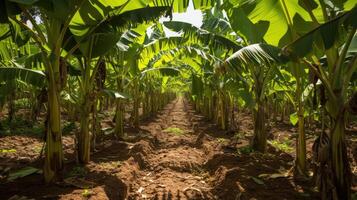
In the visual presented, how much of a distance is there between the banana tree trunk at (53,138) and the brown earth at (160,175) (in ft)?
0.65

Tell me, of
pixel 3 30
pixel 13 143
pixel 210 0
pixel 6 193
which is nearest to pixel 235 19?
pixel 210 0

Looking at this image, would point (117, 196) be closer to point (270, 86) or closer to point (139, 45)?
point (139, 45)

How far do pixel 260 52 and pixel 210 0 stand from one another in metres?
1.33

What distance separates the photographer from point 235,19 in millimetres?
5992

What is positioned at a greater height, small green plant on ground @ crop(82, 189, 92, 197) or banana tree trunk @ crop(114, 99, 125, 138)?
banana tree trunk @ crop(114, 99, 125, 138)

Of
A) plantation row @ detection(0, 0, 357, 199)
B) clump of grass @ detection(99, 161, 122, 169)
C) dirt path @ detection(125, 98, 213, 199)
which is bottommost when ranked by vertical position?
dirt path @ detection(125, 98, 213, 199)

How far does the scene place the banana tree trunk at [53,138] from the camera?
4.79 metres

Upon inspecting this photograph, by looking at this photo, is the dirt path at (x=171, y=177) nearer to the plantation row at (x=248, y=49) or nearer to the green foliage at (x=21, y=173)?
the green foliage at (x=21, y=173)

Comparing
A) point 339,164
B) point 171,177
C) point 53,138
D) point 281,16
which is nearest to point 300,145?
point 339,164

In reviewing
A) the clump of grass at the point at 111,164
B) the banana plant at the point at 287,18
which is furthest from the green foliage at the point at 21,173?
the banana plant at the point at 287,18

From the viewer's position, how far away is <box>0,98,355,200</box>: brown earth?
4.89 metres

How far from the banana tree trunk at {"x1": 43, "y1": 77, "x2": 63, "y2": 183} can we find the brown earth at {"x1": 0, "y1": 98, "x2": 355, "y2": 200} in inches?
7.8

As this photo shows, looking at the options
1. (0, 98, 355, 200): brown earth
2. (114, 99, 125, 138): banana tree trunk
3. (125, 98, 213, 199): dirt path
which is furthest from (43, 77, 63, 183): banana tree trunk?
(114, 99, 125, 138): banana tree trunk

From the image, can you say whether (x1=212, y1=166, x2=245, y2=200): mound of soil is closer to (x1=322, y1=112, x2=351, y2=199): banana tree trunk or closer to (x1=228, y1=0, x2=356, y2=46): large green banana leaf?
(x1=322, y1=112, x2=351, y2=199): banana tree trunk
